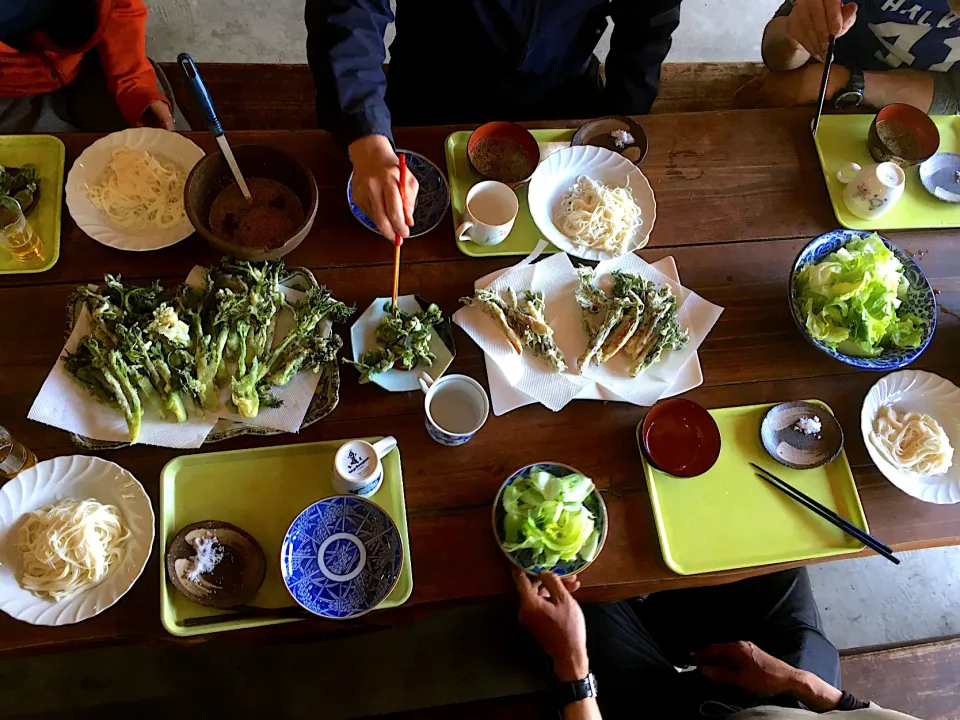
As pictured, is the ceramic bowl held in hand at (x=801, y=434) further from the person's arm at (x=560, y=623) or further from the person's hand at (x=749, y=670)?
the person's arm at (x=560, y=623)

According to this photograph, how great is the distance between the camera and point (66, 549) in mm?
1536

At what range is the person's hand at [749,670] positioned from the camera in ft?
6.68

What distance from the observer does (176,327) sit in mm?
1750

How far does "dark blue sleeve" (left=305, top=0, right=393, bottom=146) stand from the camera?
1.97m

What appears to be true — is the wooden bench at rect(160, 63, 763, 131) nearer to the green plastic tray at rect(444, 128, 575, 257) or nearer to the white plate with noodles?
the green plastic tray at rect(444, 128, 575, 257)

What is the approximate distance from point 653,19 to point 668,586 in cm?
185

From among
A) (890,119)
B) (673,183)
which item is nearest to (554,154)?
(673,183)

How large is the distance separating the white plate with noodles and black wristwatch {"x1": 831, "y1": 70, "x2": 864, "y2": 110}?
103 inches

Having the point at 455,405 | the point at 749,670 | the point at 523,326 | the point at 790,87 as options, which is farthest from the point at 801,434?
the point at 790,87

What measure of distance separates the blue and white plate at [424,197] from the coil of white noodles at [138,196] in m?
0.50

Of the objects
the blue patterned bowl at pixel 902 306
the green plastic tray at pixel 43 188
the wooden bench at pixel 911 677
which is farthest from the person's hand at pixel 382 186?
the wooden bench at pixel 911 677

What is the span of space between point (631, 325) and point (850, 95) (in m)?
1.36

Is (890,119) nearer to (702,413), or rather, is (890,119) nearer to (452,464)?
(702,413)

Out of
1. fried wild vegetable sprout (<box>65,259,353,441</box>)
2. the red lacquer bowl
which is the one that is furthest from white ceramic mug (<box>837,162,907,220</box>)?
fried wild vegetable sprout (<box>65,259,353,441</box>)
